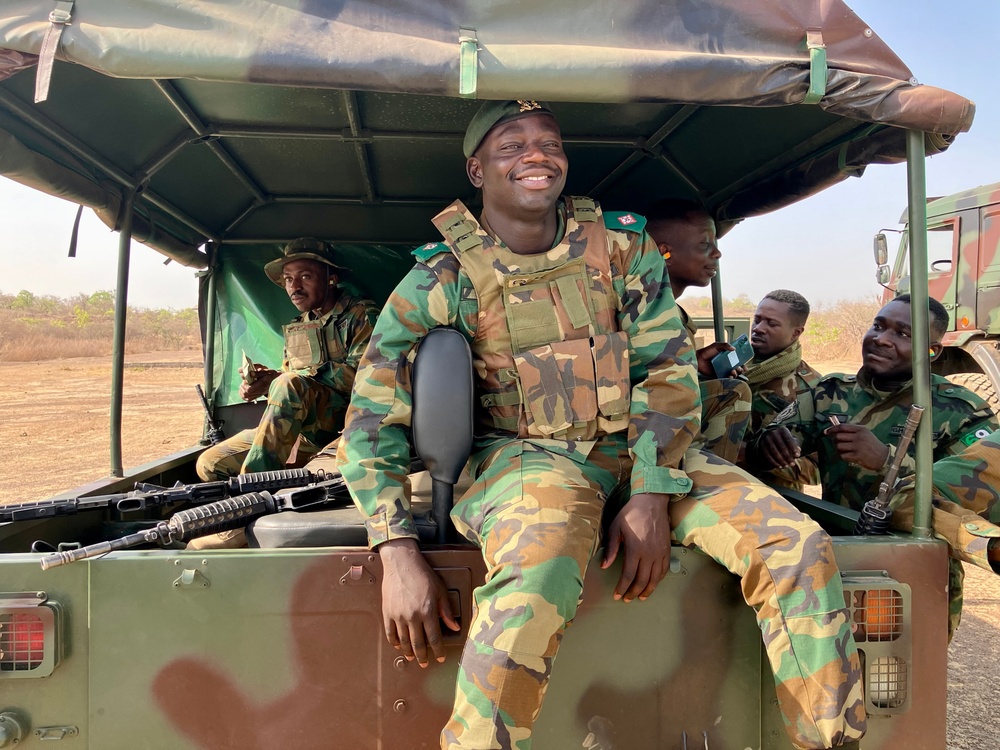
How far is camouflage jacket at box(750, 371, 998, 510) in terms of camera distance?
2.74 metres

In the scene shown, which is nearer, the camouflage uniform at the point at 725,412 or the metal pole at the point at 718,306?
the camouflage uniform at the point at 725,412

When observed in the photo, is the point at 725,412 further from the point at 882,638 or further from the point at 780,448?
the point at 882,638

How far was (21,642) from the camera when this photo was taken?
1683 millimetres

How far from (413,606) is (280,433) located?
2.05m

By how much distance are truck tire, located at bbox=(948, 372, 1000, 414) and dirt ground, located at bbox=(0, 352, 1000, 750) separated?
1796mm

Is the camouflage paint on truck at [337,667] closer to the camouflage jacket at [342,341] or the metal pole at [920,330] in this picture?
the metal pole at [920,330]

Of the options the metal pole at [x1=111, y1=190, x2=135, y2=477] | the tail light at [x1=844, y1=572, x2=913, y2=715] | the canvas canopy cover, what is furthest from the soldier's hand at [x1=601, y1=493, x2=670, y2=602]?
the metal pole at [x1=111, y1=190, x2=135, y2=477]

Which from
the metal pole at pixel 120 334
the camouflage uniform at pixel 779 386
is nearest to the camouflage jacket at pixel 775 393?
the camouflage uniform at pixel 779 386

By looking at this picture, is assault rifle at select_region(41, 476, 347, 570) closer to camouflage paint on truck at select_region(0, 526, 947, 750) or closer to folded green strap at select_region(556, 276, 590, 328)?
camouflage paint on truck at select_region(0, 526, 947, 750)

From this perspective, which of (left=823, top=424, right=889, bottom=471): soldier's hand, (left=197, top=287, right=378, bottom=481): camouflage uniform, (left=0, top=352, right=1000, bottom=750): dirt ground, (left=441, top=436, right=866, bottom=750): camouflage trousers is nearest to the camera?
(left=441, top=436, right=866, bottom=750): camouflage trousers

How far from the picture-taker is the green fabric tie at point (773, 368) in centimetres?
358

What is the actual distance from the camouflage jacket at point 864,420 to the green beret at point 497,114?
1601 millimetres

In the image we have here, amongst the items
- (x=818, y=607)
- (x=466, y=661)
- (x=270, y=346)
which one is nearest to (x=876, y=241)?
(x=270, y=346)

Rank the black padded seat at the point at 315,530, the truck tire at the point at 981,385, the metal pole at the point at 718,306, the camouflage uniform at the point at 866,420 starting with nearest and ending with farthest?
the black padded seat at the point at 315,530
the camouflage uniform at the point at 866,420
the metal pole at the point at 718,306
the truck tire at the point at 981,385
